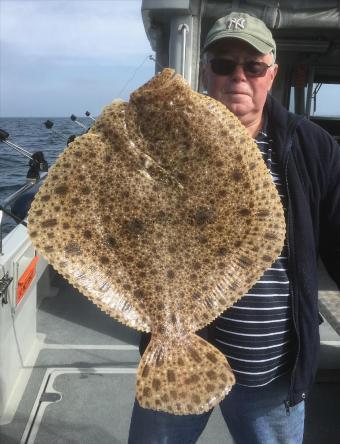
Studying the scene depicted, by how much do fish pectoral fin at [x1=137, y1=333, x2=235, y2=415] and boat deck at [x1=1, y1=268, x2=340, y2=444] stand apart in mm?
1922

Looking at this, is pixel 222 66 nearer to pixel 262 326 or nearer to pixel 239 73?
pixel 239 73

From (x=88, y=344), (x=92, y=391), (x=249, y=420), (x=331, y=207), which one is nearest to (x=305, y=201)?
(x=331, y=207)

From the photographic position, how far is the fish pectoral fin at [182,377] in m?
1.61

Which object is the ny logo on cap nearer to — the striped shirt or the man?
the man

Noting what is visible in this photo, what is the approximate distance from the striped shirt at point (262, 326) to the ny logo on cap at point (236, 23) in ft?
1.52

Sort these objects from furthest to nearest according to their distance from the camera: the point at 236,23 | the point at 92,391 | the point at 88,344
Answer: the point at 88,344, the point at 92,391, the point at 236,23

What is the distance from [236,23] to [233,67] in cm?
17

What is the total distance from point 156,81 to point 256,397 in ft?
5.01

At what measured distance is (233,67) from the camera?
1.74m

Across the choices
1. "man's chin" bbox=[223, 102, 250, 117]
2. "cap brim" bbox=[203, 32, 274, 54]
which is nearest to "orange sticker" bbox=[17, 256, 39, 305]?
"man's chin" bbox=[223, 102, 250, 117]

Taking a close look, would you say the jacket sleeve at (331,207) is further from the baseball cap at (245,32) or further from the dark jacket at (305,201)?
the baseball cap at (245,32)

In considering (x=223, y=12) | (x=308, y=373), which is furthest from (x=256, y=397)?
(x=223, y=12)

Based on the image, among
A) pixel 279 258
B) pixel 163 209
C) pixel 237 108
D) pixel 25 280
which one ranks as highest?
pixel 237 108

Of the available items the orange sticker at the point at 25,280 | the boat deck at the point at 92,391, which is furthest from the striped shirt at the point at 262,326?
the orange sticker at the point at 25,280
